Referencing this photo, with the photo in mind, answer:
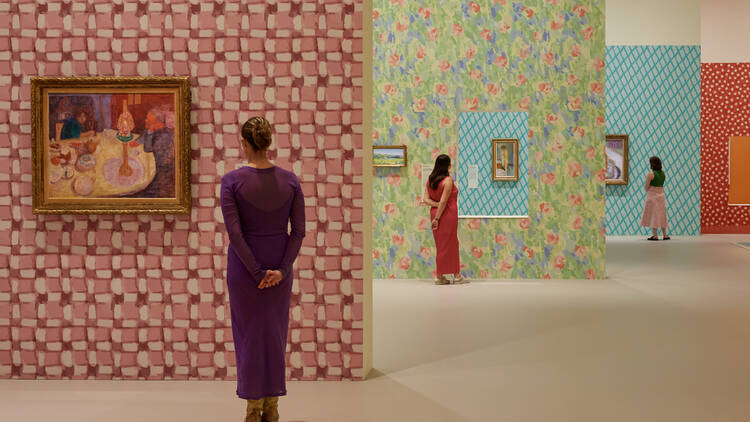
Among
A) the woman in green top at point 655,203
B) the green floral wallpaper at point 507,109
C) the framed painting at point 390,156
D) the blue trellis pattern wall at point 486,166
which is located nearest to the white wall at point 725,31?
the woman in green top at point 655,203

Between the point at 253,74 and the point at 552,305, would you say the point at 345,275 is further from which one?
the point at 552,305

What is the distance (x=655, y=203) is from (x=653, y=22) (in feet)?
17.3

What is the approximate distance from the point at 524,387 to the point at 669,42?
18781 millimetres

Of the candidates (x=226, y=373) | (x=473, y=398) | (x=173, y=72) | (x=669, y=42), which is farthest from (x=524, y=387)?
(x=669, y=42)

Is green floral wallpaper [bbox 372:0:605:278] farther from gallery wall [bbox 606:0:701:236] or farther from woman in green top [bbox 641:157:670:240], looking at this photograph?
gallery wall [bbox 606:0:701:236]

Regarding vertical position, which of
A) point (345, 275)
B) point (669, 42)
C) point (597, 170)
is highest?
point (669, 42)

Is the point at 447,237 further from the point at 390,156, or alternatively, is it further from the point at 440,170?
the point at 390,156

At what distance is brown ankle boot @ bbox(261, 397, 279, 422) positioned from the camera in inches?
190

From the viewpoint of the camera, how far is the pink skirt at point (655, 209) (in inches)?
807

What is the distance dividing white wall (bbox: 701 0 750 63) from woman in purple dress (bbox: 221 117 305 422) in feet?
70.1

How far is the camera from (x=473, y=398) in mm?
5512

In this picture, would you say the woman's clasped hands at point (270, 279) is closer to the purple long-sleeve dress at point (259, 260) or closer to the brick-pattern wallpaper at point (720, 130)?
the purple long-sleeve dress at point (259, 260)

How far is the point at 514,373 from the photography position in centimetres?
626

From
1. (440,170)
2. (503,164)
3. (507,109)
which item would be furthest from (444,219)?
(503,164)
